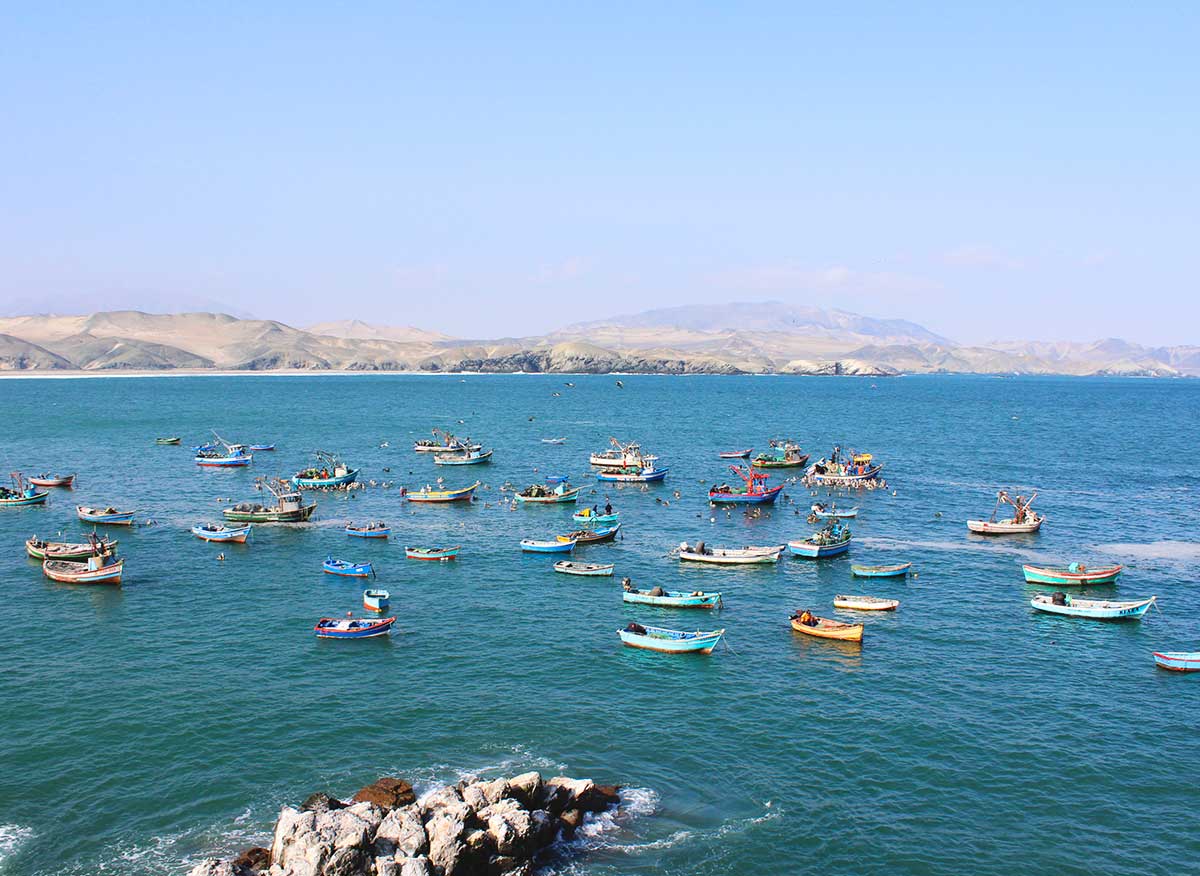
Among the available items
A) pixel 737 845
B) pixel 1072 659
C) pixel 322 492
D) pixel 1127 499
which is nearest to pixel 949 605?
pixel 1072 659

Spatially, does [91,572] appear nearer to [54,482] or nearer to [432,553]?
[432,553]

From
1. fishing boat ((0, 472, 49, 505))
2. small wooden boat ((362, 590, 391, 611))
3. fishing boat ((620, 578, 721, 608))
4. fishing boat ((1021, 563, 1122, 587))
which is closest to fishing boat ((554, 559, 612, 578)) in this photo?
fishing boat ((620, 578, 721, 608))

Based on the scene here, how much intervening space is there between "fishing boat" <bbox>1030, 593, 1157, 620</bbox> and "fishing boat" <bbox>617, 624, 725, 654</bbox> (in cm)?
2543

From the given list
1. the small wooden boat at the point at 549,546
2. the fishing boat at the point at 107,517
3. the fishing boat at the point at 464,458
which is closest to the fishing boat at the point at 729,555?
the small wooden boat at the point at 549,546

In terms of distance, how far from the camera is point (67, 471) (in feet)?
409

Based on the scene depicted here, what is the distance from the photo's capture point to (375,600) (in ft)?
209

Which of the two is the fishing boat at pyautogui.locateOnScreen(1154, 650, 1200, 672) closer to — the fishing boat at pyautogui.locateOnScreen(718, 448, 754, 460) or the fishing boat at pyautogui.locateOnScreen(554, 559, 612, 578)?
the fishing boat at pyautogui.locateOnScreen(554, 559, 612, 578)

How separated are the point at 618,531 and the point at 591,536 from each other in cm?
552

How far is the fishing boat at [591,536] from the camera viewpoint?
271 ft

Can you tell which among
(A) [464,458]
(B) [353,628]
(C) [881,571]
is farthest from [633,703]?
(A) [464,458]

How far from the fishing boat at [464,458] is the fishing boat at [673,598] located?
234 feet

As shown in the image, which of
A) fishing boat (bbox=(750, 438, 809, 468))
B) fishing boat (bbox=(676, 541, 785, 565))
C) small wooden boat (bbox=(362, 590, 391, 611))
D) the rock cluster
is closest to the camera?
the rock cluster

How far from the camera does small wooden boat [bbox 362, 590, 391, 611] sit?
63.7m

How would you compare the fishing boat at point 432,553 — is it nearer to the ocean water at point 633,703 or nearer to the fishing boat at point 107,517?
the ocean water at point 633,703
